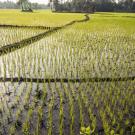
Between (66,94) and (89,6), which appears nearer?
(66,94)

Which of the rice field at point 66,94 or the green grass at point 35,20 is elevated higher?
the rice field at point 66,94

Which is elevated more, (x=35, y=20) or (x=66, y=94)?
(x=66, y=94)

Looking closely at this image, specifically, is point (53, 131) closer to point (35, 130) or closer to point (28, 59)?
point (35, 130)

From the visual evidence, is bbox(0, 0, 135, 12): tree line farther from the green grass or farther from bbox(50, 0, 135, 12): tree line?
the green grass

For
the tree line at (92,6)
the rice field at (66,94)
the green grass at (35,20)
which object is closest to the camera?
the rice field at (66,94)

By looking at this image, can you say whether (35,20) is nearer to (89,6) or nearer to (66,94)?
(66,94)

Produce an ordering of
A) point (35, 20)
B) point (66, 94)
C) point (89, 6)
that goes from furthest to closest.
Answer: point (89, 6), point (35, 20), point (66, 94)

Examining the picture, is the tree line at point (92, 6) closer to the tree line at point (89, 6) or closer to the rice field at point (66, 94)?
the tree line at point (89, 6)

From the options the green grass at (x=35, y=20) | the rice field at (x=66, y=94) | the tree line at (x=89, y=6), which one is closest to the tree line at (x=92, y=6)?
the tree line at (x=89, y=6)

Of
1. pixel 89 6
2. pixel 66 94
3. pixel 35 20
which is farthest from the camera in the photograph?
pixel 89 6

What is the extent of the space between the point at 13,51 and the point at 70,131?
683 centimetres

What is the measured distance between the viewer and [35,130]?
417 centimetres

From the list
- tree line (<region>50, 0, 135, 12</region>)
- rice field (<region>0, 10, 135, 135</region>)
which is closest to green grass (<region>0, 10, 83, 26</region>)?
rice field (<region>0, 10, 135, 135</region>)

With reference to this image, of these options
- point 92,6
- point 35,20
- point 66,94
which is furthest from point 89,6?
point 66,94
